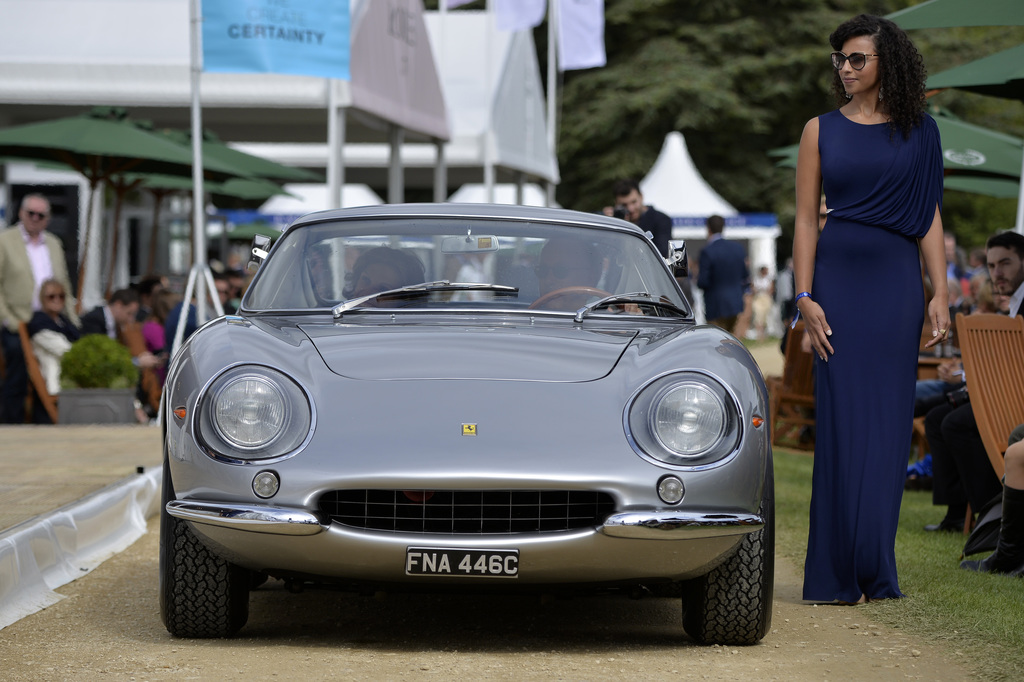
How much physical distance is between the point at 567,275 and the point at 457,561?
1546 mm

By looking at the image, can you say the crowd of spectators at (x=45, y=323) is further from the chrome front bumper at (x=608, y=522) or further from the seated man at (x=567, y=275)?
the chrome front bumper at (x=608, y=522)

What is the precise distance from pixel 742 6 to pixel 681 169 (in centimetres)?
1222

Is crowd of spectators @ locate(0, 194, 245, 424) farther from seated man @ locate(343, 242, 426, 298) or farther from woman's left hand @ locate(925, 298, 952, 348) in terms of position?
woman's left hand @ locate(925, 298, 952, 348)

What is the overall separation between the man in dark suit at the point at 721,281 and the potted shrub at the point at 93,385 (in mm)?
6613

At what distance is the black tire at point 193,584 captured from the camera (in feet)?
13.8

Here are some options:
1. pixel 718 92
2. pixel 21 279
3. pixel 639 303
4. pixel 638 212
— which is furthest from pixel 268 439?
pixel 718 92

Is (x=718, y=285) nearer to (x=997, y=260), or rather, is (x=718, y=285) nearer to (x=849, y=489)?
(x=997, y=260)

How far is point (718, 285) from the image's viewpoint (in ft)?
50.6

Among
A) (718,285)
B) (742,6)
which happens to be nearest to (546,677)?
(718,285)

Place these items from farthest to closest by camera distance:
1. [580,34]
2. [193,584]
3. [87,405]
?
[580,34], [87,405], [193,584]

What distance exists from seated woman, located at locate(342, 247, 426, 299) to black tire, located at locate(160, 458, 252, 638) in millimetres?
1097

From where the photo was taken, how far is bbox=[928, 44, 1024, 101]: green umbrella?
7629 mm

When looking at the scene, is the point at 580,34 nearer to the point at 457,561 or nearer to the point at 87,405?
the point at 87,405

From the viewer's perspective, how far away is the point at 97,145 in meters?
11.9
